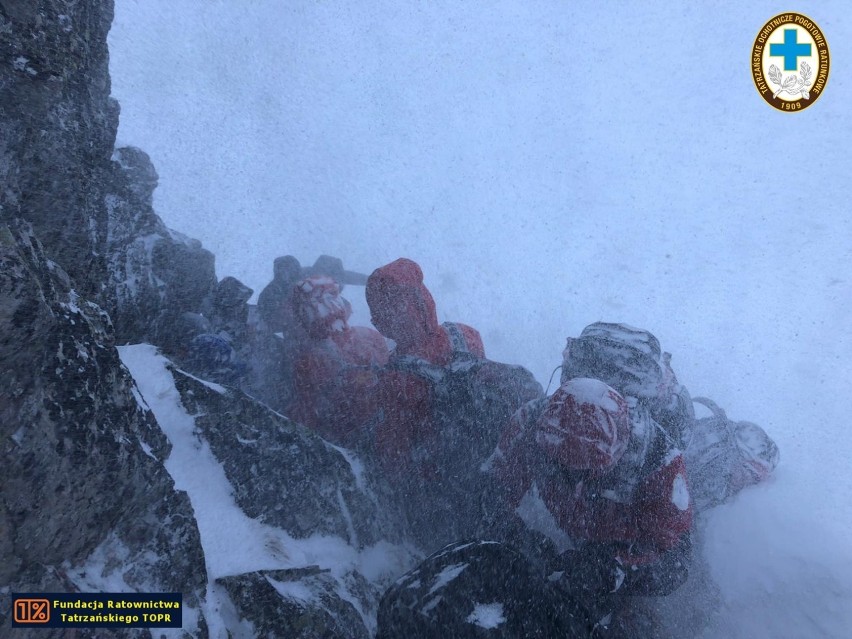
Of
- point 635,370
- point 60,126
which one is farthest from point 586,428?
point 60,126

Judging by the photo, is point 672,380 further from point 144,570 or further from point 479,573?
point 144,570

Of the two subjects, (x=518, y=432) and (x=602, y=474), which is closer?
(x=602, y=474)

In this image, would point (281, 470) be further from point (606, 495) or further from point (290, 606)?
point (606, 495)

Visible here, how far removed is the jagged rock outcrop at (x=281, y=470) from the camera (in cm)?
328

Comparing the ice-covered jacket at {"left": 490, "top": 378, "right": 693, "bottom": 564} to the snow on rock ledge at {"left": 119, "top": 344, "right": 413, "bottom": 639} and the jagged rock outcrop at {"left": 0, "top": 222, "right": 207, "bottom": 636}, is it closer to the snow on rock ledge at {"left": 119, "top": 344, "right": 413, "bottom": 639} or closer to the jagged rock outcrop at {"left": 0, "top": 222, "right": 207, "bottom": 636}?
the snow on rock ledge at {"left": 119, "top": 344, "right": 413, "bottom": 639}

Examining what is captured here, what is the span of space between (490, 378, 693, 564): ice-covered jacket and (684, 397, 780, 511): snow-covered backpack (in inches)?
61.6

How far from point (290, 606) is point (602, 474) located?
6.66 feet

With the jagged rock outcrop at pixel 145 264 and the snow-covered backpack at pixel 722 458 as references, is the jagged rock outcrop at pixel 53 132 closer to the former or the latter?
the jagged rock outcrop at pixel 145 264

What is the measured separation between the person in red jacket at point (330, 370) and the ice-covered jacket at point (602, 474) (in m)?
1.83

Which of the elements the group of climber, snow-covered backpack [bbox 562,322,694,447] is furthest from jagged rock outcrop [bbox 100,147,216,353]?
snow-covered backpack [bbox 562,322,694,447]

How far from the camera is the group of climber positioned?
10.2ft

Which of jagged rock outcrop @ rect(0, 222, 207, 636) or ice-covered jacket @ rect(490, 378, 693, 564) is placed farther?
ice-covered jacket @ rect(490, 378, 693, 564)

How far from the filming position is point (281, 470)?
11.5ft

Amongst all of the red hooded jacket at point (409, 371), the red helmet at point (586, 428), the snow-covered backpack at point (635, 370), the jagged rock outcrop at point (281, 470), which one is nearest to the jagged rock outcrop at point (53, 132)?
the jagged rock outcrop at point (281, 470)
